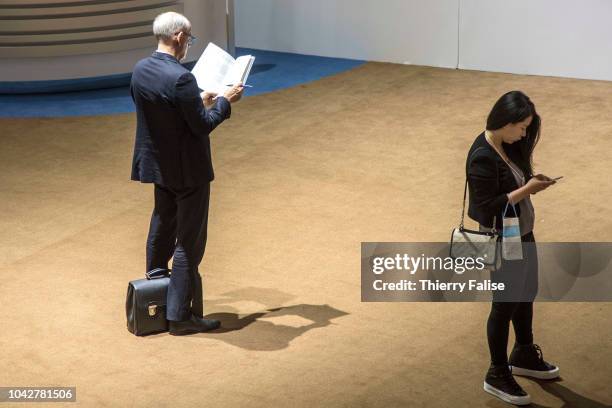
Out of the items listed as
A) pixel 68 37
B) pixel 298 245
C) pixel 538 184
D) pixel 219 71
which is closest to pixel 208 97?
pixel 219 71

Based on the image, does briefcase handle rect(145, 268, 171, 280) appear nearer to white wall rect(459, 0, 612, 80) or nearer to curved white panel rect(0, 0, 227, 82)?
curved white panel rect(0, 0, 227, 82)

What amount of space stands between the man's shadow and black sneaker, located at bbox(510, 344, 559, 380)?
1.08 m

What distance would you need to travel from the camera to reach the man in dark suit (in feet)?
17.0

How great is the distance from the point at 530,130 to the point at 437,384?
1.27 metres

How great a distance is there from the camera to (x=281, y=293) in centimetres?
604

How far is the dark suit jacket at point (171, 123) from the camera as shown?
5.14 meters

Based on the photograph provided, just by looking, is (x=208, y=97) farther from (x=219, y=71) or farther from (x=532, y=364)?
(x=532, y=364)

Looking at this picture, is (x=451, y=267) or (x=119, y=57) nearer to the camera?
(x=451, y=267)

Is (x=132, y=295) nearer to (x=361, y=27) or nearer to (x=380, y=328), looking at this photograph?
(x=380, y=328)

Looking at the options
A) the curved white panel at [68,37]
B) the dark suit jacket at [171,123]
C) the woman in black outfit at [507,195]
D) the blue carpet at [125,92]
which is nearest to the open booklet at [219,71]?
the dark suit jacket at [171,123]

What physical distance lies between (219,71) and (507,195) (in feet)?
5.77

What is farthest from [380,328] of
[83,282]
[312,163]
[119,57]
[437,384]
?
[119,57]

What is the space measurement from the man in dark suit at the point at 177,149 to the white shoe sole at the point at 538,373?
1637 millimetres

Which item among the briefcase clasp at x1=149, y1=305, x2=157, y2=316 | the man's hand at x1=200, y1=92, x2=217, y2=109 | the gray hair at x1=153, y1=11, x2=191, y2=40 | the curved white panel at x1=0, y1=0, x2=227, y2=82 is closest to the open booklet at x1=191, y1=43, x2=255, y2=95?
the man's hand at x1=200, y1=92, x2=217, y2=109
